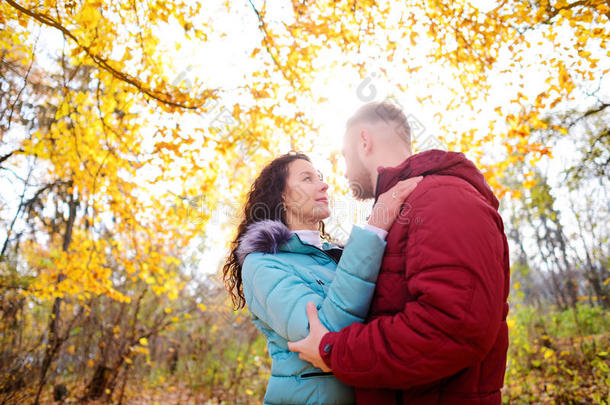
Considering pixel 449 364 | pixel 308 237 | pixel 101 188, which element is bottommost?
pixel 449 364

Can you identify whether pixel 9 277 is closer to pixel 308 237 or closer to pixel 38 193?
pixel 38 193

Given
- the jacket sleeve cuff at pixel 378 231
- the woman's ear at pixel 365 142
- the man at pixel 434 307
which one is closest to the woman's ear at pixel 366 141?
the woman's ear at pixel 365 142

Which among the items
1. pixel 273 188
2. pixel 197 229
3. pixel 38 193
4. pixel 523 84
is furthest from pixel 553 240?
pixel 38 193

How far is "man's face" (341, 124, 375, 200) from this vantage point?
171 centimetres

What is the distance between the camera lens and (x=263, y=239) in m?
1.75

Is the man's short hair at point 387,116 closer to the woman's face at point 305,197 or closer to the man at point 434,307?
the man at point 434,307

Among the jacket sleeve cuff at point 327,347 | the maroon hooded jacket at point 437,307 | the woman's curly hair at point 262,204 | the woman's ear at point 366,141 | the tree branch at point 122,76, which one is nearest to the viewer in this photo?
the maroon hooded jacket at point 437,307

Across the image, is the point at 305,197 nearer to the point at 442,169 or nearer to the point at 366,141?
the point at 366,141

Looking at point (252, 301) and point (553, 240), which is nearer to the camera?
point (252, 301)

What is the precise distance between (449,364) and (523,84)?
4.31 metres

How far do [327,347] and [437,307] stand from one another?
39cm

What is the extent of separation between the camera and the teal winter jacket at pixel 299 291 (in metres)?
1.27

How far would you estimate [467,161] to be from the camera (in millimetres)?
A: 1325

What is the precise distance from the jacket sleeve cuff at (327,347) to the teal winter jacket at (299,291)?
0.05m
